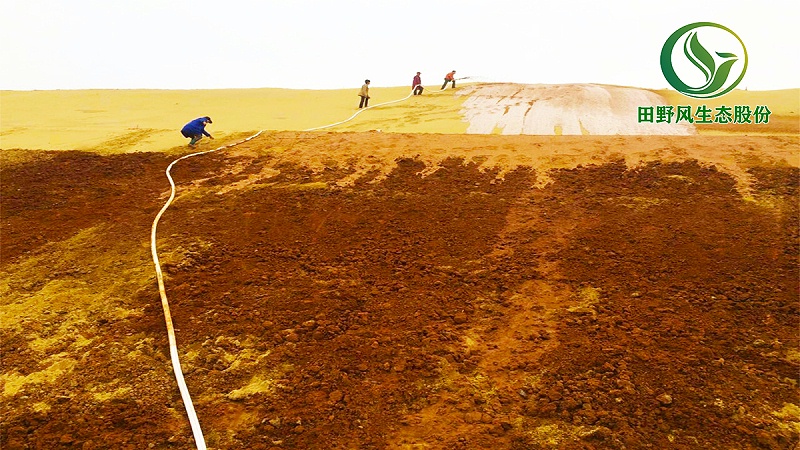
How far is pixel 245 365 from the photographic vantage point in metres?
4.27

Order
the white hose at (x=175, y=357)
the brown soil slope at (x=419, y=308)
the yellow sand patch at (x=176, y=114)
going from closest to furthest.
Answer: the white hose at (x=175, y=357) < the brown soil slope at (x=419, y=308) < the yellow sand patch at (x=176, y=114)

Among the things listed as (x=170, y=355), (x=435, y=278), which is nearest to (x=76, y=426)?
(x=170, y=355)

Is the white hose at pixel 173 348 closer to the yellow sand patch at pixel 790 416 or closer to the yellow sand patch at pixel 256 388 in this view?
the yellow sand patch at pixel 256 388

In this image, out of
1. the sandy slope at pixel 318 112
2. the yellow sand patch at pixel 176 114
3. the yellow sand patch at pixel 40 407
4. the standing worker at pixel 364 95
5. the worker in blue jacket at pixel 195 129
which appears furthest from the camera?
the standing worker at pixel 364 95

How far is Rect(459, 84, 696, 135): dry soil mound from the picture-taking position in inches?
446

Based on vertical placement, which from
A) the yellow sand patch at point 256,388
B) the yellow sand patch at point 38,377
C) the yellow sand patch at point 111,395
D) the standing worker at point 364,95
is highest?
the standing worker at point 364,95

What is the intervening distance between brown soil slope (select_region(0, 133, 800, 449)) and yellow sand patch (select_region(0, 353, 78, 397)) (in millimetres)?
23

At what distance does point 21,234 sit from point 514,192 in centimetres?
754

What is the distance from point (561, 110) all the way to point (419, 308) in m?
10.2

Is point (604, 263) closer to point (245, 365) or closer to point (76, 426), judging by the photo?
point (245, 365)

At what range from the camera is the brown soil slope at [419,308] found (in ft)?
11.9

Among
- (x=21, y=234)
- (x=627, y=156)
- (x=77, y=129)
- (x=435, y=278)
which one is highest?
(x=77, y=129)

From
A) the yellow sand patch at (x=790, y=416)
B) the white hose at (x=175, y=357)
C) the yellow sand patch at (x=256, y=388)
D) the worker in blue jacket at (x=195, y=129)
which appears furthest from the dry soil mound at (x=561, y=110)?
the yellow sand patch at (x=256, y=388)

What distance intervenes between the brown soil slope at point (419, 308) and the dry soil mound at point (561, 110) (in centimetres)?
282
